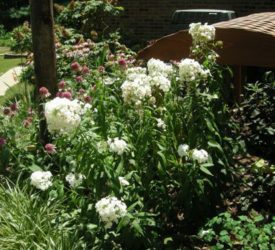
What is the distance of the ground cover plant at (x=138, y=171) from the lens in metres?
3.22

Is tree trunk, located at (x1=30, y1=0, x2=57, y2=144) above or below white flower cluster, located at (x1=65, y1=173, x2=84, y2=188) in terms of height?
above

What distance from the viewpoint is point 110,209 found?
2941 millimetres

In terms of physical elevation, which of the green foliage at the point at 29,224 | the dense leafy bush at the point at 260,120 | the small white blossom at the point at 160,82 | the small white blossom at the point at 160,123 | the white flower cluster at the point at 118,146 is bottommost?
Result: the green foliage at the point at 29,224

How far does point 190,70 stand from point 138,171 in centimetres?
72

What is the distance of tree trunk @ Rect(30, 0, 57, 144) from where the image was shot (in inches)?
171

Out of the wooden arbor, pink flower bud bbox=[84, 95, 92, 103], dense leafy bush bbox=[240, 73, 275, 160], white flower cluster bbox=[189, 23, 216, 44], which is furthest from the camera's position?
the wooden arbor

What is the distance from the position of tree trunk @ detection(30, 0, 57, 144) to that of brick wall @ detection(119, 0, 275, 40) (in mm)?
8287

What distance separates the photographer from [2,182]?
4.05 metres

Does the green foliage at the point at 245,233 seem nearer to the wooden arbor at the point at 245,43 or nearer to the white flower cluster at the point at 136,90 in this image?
the white flower cluster at the point at 136,90

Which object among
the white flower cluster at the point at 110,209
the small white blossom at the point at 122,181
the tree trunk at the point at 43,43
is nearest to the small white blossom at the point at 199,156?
the small white blossom at the point at 122,181

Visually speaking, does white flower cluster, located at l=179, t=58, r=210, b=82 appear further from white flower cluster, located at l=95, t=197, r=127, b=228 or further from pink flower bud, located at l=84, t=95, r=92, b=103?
white flower cluster, located at l=95, t=197, r=127, b=228

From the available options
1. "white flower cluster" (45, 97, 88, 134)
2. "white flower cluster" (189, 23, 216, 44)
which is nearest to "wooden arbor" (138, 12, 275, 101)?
"white flower cluster" (189, 23, 216, 44)

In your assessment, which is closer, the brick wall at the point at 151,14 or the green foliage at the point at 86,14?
the green foliage at the point at 86,14

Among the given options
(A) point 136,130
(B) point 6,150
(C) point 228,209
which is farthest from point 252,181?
(B) point 6,150
